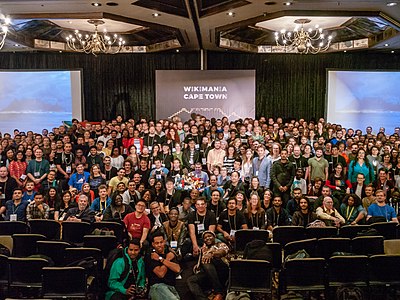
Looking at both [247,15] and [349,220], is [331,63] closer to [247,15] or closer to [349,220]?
[247,15]

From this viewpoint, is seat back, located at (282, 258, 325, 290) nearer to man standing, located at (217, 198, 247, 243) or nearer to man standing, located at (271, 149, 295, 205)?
man standing, located at (217, 198, 247, 243)

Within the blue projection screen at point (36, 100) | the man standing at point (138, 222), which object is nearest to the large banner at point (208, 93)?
the blue projection screen at point (36, 100)

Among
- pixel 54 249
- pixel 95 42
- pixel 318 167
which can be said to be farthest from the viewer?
pixel 95 42

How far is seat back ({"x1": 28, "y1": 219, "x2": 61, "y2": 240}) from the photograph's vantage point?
6281 millimetres

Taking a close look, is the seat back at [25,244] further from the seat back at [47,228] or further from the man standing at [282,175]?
the man standing at [282,175]

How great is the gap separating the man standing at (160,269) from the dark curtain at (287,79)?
10.5 m

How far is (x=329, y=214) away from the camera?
6832mm

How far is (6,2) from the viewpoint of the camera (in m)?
7.68

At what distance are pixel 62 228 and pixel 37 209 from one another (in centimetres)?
103

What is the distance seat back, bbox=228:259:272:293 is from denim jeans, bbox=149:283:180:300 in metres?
0.66

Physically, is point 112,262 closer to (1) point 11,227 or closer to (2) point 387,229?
(1) point 11,227

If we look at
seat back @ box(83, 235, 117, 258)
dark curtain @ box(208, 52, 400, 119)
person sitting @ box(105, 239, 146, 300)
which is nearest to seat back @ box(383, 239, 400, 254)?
person sitting @ box(105, 239, 146, 300)

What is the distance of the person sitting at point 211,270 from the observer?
5117 mm

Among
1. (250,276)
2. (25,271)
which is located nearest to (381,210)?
(250,276)
